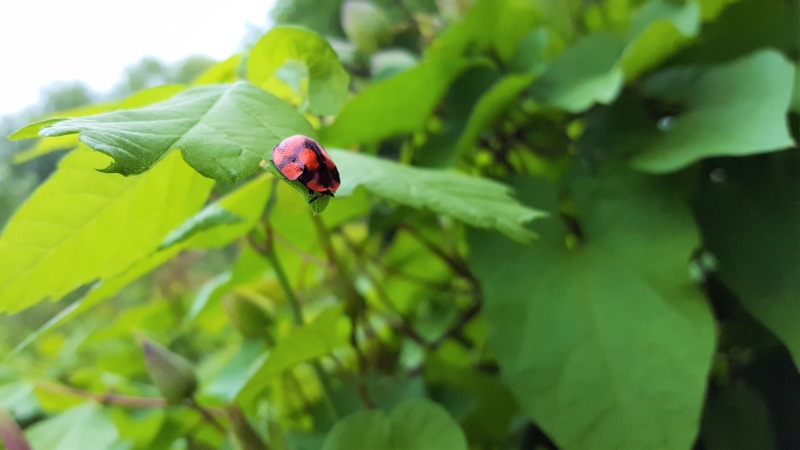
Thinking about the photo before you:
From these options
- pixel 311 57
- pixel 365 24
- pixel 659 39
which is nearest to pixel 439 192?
pixel 311 57

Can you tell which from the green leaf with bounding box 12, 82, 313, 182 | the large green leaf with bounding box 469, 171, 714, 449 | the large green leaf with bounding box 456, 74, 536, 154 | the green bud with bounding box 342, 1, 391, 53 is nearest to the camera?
the green leaf with bounding box 12, 82, 313, 182

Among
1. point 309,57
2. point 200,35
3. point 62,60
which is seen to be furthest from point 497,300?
point 62,60

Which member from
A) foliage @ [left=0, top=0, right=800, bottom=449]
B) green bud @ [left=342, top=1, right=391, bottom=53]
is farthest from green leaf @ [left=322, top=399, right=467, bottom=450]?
green bud @ [left=342, top=1, right=391, bottom=53]

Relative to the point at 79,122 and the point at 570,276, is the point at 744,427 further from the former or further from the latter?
the point at 79,122

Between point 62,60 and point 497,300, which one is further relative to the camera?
point 62,60

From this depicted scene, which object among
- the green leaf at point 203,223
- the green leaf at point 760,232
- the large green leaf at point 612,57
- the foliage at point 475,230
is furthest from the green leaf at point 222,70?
the green leaf at point 760,232

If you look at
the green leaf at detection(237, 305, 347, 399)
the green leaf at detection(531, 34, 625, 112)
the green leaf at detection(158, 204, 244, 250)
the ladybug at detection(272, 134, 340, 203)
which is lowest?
the green leaf at detection(237, 305, 347, 399)

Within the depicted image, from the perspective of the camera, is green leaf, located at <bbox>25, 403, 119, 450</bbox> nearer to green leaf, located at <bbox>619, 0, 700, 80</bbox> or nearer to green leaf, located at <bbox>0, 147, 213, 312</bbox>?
green leaf, located at <bbox>0, 147, 213, 312</bbox>
